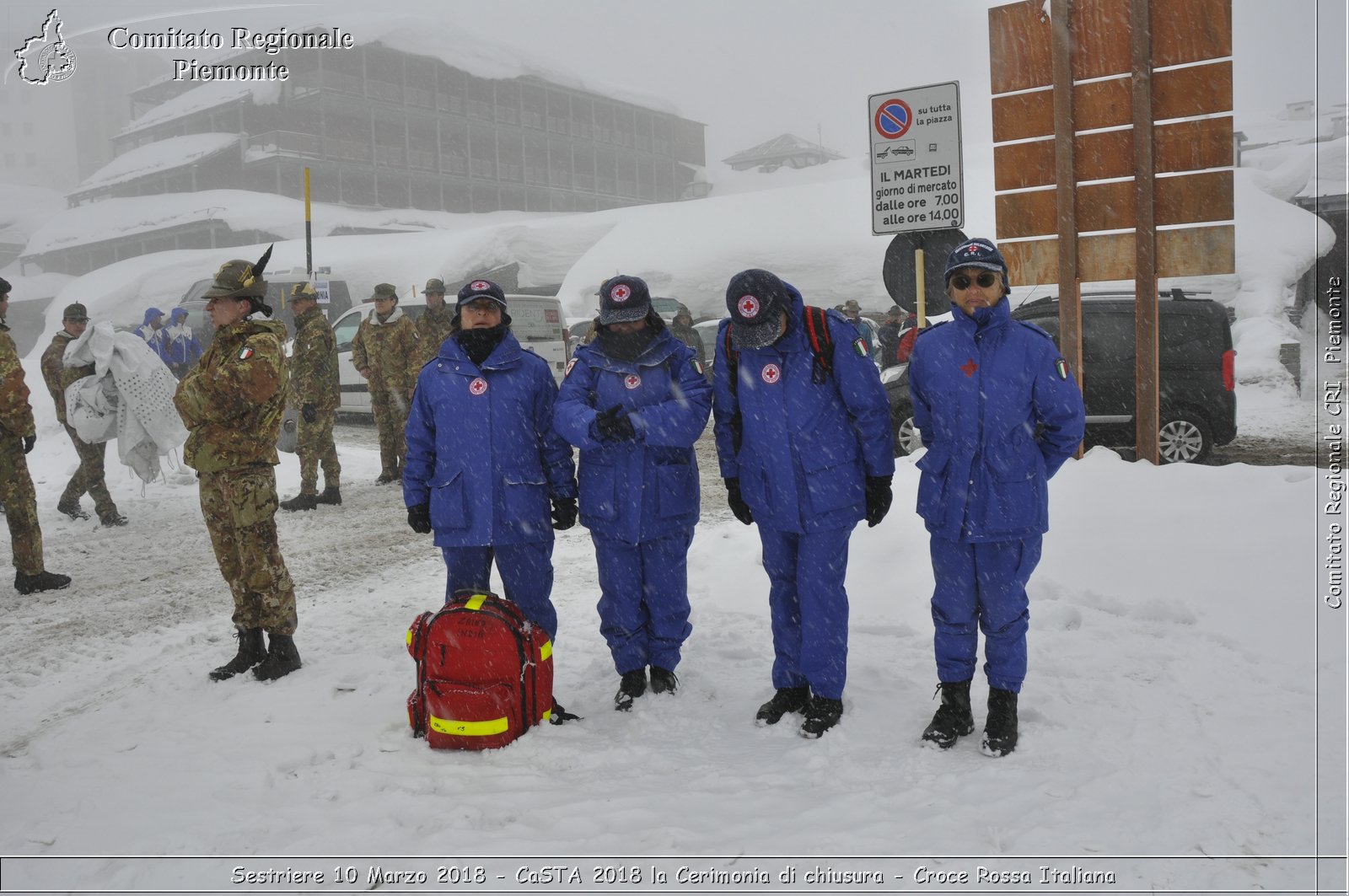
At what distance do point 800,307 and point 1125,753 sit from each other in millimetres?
2065

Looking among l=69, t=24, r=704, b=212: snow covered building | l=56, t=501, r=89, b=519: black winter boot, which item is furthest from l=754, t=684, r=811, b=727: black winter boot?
l=69, t=24, r=704, b=212: snow covered building

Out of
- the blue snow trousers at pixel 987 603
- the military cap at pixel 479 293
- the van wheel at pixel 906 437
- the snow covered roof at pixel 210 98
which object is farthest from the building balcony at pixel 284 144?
the blue snow trousers at pixel 987 603

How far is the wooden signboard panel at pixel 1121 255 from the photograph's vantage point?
7.44 m

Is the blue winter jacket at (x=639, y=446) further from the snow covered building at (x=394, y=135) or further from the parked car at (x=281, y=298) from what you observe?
the snow covered building at (x=394, y=135)

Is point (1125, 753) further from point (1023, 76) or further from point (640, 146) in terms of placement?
point (640, 146)

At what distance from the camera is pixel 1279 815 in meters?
3.08

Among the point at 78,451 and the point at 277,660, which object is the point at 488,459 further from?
the point at 78,451

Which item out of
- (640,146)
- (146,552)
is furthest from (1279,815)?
(640,146)

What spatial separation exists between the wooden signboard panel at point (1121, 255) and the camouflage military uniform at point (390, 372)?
18.7 feet

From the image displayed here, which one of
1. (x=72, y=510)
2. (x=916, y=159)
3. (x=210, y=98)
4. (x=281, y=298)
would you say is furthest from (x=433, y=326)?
(x=210, y=98)

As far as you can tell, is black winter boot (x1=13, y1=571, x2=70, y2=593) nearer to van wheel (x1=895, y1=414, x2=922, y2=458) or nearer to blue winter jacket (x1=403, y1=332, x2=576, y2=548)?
blue winter jacket (x1=403, y1=332, x2=576, y2=548)

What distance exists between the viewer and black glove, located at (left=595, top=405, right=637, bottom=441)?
12.7 feet

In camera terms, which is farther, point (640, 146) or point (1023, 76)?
point (640, 146)

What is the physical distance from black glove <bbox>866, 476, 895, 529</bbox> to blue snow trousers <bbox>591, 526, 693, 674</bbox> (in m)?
0.79
